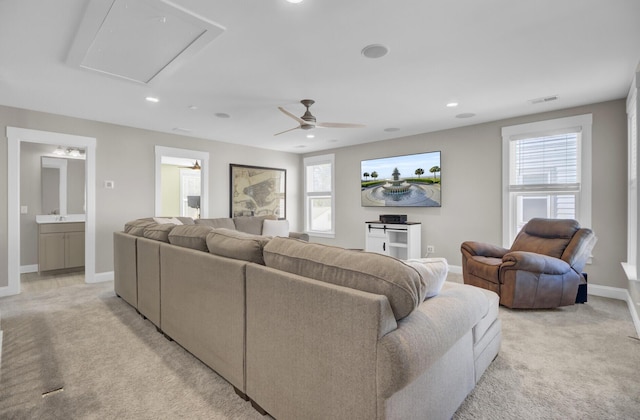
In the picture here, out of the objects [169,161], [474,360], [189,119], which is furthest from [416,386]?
[169,161]

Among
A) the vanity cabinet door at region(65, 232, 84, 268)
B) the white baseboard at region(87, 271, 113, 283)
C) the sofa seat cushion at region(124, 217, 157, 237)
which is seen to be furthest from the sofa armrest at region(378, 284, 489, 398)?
the vanity cabinet door at region(65, 232, 84, 268)

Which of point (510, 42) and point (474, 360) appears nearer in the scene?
point (474, 360)

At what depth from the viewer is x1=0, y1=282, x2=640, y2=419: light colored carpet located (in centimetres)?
168

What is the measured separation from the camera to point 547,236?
12.1 feet

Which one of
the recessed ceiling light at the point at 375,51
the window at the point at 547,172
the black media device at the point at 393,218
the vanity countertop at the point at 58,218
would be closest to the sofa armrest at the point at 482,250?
the window at the point at 547,172

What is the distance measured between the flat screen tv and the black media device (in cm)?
34

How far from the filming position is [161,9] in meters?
Result: 1.95

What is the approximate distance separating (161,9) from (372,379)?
7.66ft

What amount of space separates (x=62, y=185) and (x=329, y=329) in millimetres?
6364

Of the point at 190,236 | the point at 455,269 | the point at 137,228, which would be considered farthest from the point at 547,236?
the point at 137,228

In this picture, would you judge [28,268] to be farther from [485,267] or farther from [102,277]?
[485,267]

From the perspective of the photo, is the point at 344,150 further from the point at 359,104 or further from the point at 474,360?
the point at 474,360

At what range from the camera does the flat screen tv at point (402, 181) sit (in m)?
5.34

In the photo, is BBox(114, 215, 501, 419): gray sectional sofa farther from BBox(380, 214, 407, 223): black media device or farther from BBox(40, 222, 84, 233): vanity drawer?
BBox(40, 222, 84, 233): vanity drawer
